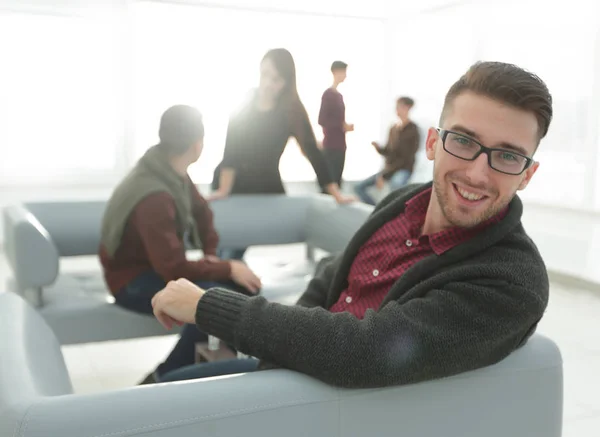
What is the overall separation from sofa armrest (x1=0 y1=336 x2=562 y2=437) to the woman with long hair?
7.92 feet

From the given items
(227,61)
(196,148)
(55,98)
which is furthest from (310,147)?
(227,61)

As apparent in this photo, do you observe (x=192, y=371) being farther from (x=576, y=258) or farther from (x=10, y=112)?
(x=10, y=112)

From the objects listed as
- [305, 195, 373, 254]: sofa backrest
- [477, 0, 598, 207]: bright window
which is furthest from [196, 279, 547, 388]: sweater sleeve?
[477, 0, 598, 207]: bright window

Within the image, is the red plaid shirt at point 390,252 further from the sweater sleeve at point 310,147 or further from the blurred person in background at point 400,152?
the blurred person in background at point 400,152

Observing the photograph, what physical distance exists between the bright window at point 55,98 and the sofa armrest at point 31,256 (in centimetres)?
387

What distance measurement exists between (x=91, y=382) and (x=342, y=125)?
4176mm

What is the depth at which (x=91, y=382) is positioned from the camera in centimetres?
299

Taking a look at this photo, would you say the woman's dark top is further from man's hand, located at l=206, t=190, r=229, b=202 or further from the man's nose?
the man's nose

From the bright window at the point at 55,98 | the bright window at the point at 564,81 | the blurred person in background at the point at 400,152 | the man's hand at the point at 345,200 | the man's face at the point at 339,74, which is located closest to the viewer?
the man's hand at the point at 345,200

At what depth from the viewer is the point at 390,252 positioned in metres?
1.56

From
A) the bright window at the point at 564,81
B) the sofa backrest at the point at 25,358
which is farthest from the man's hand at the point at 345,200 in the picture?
the bright window at the point at 564,81

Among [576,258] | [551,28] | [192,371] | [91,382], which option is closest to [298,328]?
[192,371]

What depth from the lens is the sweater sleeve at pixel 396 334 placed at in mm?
1095

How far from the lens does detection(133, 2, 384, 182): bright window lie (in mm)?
6766
